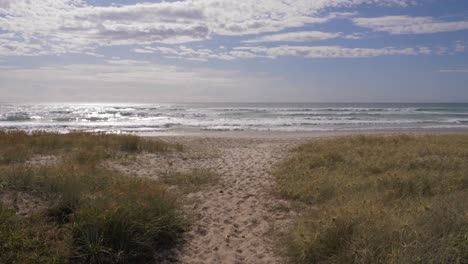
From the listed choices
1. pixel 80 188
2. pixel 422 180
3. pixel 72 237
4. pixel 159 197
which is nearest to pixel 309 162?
pixel 422 180

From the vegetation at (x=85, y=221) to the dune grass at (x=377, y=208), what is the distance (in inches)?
77.9

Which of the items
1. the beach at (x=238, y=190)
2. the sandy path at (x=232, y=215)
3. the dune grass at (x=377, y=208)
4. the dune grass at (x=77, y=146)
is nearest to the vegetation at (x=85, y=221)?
the beach at (x=238, y=190)

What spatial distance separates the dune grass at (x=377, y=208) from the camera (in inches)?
169

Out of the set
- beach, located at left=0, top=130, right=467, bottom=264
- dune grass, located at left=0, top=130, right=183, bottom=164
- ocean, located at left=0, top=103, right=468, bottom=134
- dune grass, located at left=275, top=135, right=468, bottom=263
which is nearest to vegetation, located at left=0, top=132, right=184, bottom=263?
beach, located at left=0, top=130, right=467, bottom=264

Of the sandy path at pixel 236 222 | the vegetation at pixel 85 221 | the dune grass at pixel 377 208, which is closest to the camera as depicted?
the dune grass at pixel 377 208

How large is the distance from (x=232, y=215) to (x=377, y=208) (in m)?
2.53

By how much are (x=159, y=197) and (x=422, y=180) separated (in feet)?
18.3

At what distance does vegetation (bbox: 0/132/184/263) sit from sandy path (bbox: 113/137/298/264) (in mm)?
461

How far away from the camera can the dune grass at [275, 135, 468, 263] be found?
4293 millimetres

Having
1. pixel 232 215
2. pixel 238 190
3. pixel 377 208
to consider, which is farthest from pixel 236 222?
pixel 377 208

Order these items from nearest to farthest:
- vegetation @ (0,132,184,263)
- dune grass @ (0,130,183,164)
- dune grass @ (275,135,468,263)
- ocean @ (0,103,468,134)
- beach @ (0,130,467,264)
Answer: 1. dune grass @ (275,135,468,263)
2. vegetation @ (0,132,184,263)
3. beach @ (0,130,467,264)
4. dune grass @ (0,130,183,164)
5. ocean @ (0,103,468,134)

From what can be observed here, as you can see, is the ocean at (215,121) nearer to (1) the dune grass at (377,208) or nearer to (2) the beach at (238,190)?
(2) the beach at (238,190)

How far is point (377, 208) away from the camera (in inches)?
224

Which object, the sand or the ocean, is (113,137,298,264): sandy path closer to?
the sand
